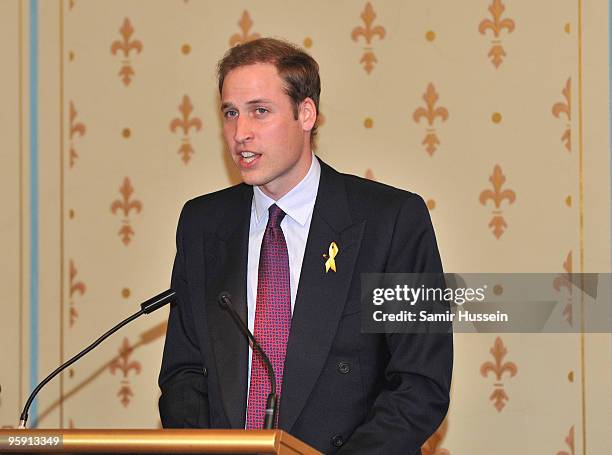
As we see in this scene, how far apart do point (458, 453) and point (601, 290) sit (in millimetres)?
751

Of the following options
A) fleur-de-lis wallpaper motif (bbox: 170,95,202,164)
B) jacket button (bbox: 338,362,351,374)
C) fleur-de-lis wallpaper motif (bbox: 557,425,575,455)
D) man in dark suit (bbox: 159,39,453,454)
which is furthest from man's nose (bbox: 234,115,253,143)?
fleur-de-lis wallpaper motif (bbox: 557,425,575,455)

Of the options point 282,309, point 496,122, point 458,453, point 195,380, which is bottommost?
point 458,453

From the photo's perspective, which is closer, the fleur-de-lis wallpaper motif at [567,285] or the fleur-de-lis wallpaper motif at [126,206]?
the fleur-de-lis wallpaper motif at [567,285]

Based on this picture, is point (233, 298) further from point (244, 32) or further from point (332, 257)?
point (244, 32)

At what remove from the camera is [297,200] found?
2.66m

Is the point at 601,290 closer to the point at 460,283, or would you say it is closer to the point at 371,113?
the point at 460,283

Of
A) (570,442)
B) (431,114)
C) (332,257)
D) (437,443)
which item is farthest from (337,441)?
(431,114)

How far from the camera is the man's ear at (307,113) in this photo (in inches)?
106

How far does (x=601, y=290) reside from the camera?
3461 mm

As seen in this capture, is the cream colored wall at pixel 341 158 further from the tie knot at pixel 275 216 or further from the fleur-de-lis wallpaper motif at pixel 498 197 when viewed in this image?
the tie knot at pixel 275 216

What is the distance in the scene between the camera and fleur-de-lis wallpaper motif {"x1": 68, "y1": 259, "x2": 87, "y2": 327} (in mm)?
3803

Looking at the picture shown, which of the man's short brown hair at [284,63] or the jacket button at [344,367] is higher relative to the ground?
the man's short brown hair at [284,63]

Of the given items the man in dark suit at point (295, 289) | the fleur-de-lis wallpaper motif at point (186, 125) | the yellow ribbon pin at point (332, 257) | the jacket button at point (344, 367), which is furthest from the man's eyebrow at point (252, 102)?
the fleur-de-lis wallpaper motif at point (186, 125)

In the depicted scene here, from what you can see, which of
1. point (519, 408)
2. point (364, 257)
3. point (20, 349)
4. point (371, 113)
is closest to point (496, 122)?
point (371, 113)
